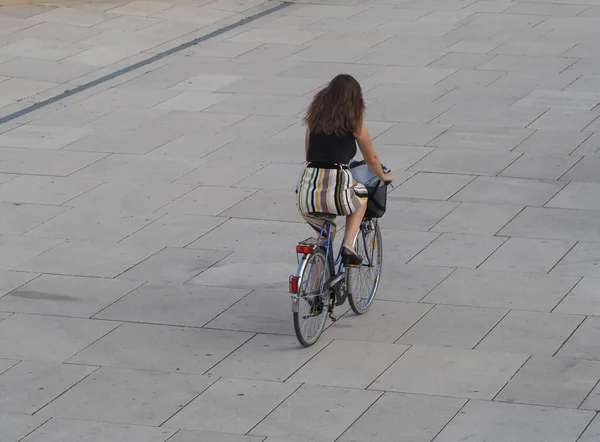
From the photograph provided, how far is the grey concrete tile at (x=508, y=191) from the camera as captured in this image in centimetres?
1137

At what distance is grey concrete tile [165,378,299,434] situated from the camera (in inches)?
289

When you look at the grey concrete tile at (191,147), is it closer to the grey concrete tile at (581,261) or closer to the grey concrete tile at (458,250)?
the grey concrete tile at (458,250)

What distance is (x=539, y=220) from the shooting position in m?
10.8

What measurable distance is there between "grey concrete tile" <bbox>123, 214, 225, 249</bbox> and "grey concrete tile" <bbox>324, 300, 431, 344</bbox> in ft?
6.73

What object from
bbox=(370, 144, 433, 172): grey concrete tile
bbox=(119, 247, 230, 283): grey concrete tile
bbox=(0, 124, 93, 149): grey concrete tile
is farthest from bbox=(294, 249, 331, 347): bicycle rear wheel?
bbox=(0, 124, 93, 149): grey concrete tile

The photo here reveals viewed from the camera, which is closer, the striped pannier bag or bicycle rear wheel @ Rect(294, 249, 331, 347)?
bicycle rear wheel @ Rect(294, 249, 331, 347)

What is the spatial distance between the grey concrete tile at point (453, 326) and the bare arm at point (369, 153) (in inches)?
43.6

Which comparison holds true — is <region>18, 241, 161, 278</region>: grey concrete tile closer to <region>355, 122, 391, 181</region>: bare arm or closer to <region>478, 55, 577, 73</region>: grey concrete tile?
<region>355, 122, 391, 181</region>: bare arm

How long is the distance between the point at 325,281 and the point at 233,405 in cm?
131

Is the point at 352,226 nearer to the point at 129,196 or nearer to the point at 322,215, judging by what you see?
the point at 322,215

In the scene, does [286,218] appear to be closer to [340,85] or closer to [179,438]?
[340,85]

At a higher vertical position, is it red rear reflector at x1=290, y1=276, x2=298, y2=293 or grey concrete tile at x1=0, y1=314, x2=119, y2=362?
red rear reflector at x1=290, y1=276, x2=298, y2=293

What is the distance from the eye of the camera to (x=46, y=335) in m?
8.70

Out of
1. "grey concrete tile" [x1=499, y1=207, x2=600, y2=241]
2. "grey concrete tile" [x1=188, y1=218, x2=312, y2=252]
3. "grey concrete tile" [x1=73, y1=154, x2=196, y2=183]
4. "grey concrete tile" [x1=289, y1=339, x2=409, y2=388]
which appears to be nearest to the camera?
"grey concrete tile" [x1=289, y1=339, x2=409, y2=388]
